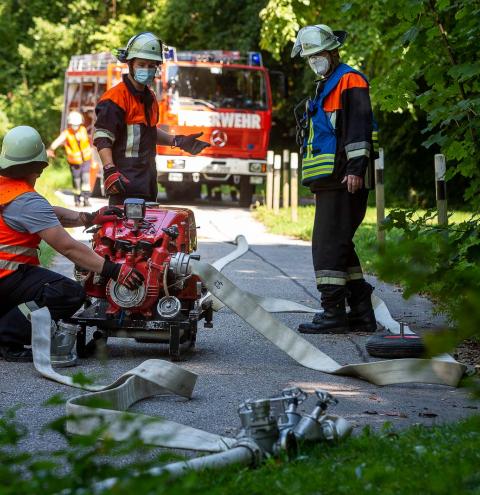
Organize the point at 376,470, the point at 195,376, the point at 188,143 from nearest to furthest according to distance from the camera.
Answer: the point at 376,470 → the point at 195,376 → the point at 188,143

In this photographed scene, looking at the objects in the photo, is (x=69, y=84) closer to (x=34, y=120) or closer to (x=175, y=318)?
(x=34, y=120)

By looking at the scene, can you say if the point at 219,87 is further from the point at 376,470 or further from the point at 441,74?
the point at 376,470

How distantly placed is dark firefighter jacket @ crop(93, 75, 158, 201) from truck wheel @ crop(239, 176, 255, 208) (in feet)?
56.6

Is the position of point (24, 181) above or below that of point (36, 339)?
above

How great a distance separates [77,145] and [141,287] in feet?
58.5

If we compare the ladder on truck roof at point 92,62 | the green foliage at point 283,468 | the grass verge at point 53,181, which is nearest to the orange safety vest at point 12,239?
the green foliage at point 283,468

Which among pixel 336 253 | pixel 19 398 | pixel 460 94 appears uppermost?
pixel 460 94

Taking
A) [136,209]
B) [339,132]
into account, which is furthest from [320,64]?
[136,209]

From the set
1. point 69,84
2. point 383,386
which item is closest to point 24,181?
point 383,386

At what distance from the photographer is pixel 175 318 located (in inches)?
285

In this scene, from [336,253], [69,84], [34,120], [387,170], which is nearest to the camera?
[336,253]

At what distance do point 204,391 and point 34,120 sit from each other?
38758mm

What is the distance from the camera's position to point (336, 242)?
8.80 metres

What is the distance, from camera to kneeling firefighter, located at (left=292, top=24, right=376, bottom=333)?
8633 millimetres
